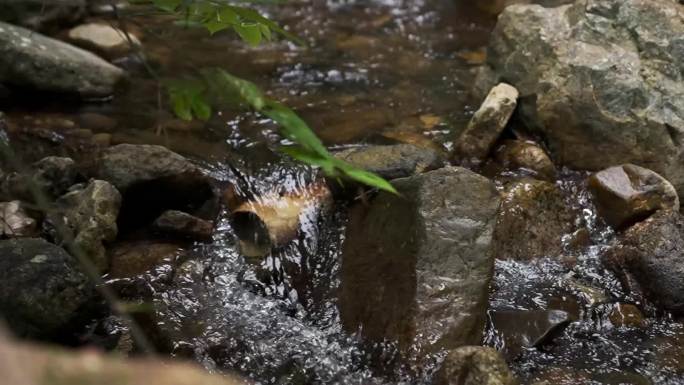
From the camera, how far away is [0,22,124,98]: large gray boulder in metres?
5.45

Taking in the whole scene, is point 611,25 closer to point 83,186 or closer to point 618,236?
point 618,236

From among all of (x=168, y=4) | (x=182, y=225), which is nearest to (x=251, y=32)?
(x=168, y=4)

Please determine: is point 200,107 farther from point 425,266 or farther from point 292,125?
point 425,266

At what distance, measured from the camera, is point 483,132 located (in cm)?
504

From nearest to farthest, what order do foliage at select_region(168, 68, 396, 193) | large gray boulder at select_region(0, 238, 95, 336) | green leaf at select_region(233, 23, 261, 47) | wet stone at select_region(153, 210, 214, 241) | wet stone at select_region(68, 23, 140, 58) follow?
foliage at select_region(168, 68, 396, 193)
green leaf at select_region(233, 23, 261, 47)
large gray boulder at select_region(0, 238, 95, 336)
wet stone at select_region(153, 210, 214, 241)
wet stone at select_region(68, 23, 140, 58)

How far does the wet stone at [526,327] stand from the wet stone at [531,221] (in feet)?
1.81

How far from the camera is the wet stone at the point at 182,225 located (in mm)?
4219

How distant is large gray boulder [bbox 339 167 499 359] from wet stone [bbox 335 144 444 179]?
1.43ft

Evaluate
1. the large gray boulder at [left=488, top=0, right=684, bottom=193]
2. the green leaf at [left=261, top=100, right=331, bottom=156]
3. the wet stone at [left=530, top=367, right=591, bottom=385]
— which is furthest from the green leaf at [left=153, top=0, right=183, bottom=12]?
the large gray boulder at [left=488, top=0, right=684, bottom=193]

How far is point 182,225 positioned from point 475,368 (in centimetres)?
191

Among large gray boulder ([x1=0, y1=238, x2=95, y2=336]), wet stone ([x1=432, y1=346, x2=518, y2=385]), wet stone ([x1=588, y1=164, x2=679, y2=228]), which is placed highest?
large gray boulder ([x1=0, y1=238, x2=95, y2=336])

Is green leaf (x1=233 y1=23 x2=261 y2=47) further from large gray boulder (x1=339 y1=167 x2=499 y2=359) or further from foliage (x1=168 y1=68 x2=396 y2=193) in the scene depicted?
large gray boulder (x1=339 y1=167 x2=499 y2=359)

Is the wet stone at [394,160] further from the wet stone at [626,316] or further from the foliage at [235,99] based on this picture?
the foliage at [235,99]

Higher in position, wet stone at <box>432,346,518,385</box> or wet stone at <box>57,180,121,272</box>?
wet stone at <box>57,180,121,272</box>
